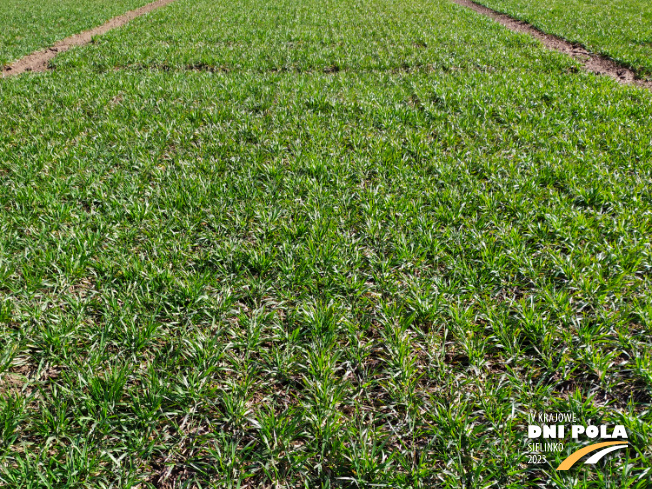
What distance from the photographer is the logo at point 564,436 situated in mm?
1877

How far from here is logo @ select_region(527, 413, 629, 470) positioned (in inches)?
73.9

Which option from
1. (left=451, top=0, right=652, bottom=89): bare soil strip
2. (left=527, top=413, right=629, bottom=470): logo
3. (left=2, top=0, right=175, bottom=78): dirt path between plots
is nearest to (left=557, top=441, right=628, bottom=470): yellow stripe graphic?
(left=527, top=413, right=629, bottom=470): logo

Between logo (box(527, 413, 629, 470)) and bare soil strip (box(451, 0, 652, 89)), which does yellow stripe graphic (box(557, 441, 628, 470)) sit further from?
bare soil strip (box(451, 0, 652, 89))

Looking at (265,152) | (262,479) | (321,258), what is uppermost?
(265,152)

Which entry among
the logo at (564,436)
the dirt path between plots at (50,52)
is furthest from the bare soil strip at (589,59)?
the dirt path between plots at (50,52)

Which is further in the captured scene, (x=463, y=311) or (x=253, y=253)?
(x=253, y=253)

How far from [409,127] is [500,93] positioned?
2388 millimetres

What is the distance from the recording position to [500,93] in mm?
6684

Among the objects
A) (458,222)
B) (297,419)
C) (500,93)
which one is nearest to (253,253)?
(297,419)

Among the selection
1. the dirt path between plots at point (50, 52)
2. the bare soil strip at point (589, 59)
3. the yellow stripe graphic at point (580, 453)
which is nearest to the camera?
the yellow stripe graphic at point (580, 453)

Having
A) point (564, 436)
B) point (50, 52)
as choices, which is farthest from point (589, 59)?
point (50, 52)

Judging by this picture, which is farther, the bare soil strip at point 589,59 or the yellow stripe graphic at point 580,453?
Answer: the bare soil strip at point 589,59

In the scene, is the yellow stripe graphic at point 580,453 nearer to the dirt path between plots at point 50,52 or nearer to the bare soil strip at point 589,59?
the bare soil strip at point 589,59

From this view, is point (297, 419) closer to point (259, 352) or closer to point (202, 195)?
point (259, 352)
